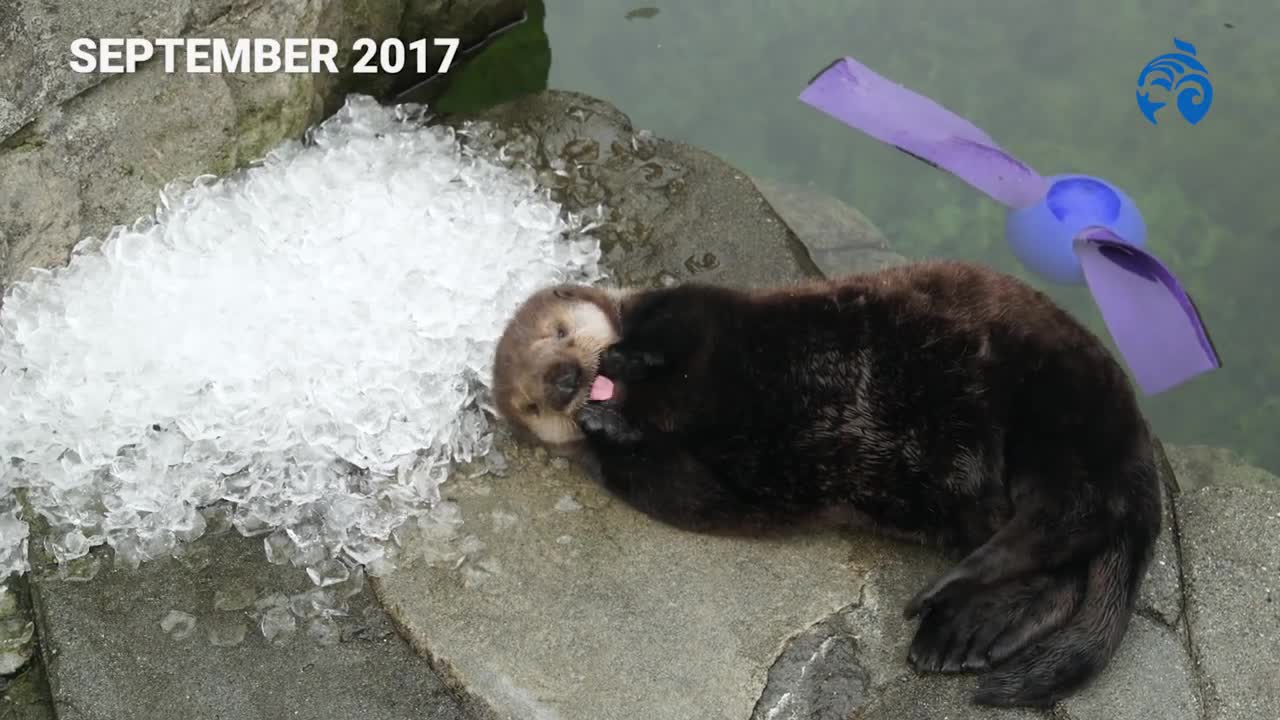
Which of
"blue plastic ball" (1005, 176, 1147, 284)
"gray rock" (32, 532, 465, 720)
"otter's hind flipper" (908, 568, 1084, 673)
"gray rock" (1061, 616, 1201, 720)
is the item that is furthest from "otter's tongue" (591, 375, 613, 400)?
"blue plastic ball" (1005, 176, 1147, 284)

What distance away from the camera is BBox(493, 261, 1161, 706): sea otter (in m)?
3.50

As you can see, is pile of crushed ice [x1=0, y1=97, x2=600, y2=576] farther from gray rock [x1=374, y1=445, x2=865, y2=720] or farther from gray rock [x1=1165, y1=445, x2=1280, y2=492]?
gray rock [x1=1165, y1=445, x2=1280, y2=492]

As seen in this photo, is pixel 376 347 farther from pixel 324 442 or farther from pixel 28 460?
pixel 28 460

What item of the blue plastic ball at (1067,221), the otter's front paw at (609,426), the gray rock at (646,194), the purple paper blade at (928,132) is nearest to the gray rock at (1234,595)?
the blue plastic ball at (1067,221)

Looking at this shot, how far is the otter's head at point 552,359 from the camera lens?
159 inches

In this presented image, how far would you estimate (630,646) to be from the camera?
3.67 meters

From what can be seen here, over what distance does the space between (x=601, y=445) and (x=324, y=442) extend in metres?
0.93

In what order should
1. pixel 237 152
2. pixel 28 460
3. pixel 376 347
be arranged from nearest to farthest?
pixel 28 460
pixel 376 347
pixel 237 152

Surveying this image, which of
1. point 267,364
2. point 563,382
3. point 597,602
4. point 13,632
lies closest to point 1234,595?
point 597,602

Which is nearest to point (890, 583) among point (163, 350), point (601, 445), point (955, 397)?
point (955, 397)

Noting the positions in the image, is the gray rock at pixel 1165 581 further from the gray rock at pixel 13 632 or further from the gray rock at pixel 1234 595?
the gray rock at pixel 13 632

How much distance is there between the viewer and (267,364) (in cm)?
420

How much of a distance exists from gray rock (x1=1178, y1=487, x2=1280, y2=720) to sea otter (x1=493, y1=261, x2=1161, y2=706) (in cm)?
41

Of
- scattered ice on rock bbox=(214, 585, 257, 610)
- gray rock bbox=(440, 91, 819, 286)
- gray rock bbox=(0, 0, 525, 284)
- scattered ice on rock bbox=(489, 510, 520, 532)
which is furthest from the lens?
gray rock bbox=(440, 91, 819, 286)
